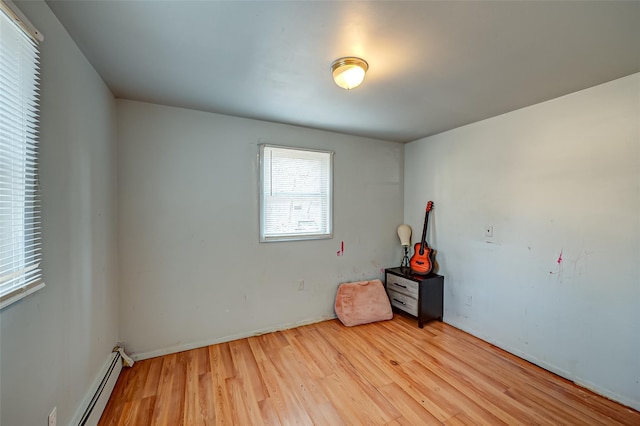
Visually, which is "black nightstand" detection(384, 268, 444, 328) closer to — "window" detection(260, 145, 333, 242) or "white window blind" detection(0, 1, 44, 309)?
"window" detection(260, 145, 333, 242)

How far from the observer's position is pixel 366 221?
344cm

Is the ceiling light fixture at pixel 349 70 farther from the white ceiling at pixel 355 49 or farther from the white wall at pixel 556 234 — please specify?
the white wall at pixel 556 234

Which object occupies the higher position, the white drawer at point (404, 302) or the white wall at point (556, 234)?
the white wall at point (556, 234)

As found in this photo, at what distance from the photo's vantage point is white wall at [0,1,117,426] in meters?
1.03

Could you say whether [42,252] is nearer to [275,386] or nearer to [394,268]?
[275,386]

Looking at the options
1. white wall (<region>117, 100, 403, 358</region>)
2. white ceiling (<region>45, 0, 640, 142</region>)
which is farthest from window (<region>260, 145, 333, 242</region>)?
white ceiling (<region>45, 0, 640, 142</region>)

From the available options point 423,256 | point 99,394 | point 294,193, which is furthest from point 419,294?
point 99,394

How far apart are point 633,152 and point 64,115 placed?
3652mm

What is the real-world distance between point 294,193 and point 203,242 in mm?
1102

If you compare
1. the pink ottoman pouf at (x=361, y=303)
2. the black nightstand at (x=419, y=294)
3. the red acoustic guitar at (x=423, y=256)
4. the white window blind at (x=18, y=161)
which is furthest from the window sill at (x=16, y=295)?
the red acoustic guitar at (x=423, y=256)

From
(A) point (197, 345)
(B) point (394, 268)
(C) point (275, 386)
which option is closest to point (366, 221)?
(B) point (394, 268)

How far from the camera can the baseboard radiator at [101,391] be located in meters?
1.50

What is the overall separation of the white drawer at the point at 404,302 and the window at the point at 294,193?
1174 mm

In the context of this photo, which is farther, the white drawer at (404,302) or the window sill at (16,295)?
the white drawer at (404,302)
